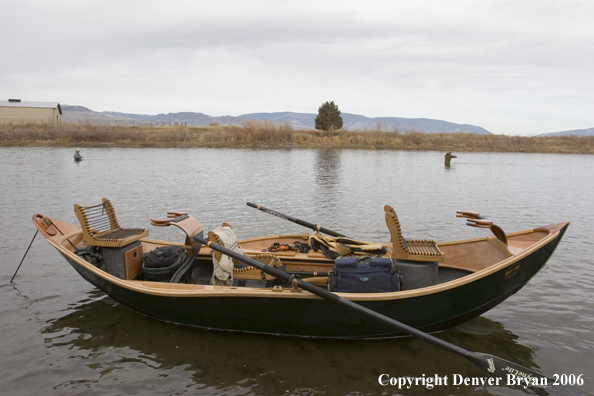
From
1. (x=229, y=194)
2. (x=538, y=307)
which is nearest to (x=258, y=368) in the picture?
(x=538, y=307)

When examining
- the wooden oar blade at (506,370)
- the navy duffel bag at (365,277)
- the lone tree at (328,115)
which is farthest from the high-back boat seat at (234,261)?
the lone tree at (328,115)

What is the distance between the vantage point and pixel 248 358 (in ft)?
17.0

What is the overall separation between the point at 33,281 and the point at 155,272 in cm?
319

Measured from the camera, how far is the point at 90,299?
22.5 feet

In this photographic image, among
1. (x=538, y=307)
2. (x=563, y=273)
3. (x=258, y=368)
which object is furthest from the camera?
(x=563, y=273)

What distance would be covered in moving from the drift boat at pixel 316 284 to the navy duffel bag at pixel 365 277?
0.11m

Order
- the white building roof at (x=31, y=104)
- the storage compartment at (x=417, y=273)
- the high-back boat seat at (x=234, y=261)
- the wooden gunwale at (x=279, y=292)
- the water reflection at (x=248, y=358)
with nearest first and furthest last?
the water reflection at (x=248, y=358), the wooden gunwale at (x=279, y=292), the storage compartment at (x=417, y=273), the high-back boat seat at (x=234, y=261), the white building roof at (x=31, y=104)

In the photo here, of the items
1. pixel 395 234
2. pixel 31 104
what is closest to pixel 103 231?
pixel 395 234

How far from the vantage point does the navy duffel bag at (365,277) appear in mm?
5125

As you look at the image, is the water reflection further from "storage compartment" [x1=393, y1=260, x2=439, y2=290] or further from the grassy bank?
the grassy bank

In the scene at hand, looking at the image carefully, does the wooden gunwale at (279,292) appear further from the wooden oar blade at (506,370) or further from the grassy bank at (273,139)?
the grassy bank at (273,139)

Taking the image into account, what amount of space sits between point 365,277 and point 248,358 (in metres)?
1.92

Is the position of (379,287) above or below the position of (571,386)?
above

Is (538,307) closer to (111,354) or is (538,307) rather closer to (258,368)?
(258,368)
